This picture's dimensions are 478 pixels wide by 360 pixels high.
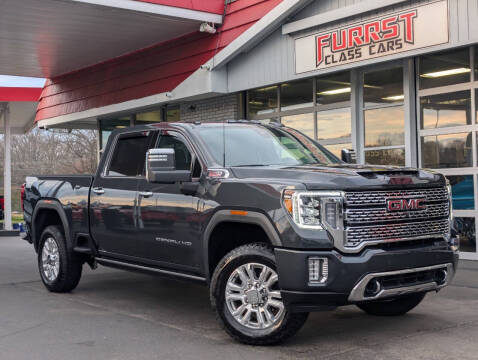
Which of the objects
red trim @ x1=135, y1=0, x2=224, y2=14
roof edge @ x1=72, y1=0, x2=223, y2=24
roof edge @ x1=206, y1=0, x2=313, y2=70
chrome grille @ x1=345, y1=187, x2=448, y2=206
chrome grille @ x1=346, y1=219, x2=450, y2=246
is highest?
red trim @ x1=135, y1=0, x2=224, y2=14

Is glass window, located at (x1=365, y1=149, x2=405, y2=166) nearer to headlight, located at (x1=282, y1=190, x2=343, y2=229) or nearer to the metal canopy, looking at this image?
the metal canopy

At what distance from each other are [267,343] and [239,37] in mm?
8320

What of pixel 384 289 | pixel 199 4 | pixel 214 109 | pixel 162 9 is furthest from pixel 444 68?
pixel 384 289

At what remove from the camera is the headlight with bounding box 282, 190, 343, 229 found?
506 centimetres

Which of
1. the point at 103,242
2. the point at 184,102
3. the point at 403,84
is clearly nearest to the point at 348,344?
the point at 103,242

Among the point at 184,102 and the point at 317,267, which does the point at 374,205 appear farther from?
the point at 184,102

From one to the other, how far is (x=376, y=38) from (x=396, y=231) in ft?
18.7

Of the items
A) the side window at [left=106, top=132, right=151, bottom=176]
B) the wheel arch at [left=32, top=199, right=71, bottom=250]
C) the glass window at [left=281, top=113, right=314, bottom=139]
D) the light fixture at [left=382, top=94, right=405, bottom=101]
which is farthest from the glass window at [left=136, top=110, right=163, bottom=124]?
the side window at [left=106, top=132, right=151, bottom=176]

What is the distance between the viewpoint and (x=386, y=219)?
5.25 meters

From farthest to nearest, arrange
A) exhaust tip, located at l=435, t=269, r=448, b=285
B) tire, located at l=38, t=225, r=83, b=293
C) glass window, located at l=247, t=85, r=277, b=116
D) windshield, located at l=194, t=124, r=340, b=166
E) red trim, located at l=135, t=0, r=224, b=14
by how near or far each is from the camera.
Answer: glass window, located at l=247, t=85, r=277, b=116, red trim, located at l=135, t=0, r=224, b=14, tire, located at l=38, t=225, r=83, b=293, windshield, located at l=194, t=124, r=340, b=166, exhaust tip, located at l=435, t=269, r=448, b=285

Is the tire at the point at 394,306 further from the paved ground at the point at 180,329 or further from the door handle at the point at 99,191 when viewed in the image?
the door handle at the point at 99,191

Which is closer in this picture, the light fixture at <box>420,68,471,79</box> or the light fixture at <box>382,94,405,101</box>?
the light fixture at <box>420,68,471,79</box>

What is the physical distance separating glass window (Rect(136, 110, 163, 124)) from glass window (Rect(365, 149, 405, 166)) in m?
6.58

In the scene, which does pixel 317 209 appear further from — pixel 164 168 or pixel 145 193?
pixel 145 193
